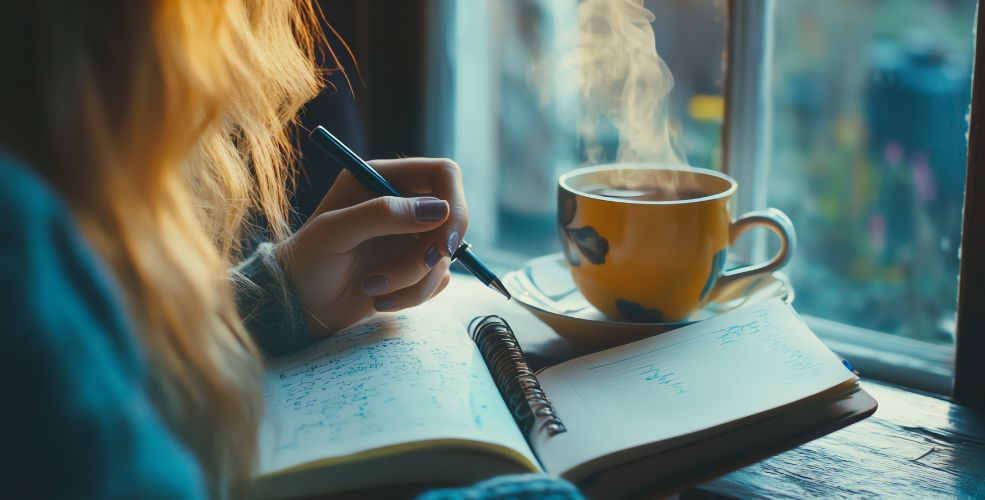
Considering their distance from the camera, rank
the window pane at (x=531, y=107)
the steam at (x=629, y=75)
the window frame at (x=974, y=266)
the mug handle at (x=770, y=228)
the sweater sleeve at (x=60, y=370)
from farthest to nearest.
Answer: the window pane at (x=531, y=107) < the steam at (x=629, y=75) < the mug handle at (x=770, y=228) < the window frame at (x=974, y=266) < the sweater sleeve at (x=60, y=370)

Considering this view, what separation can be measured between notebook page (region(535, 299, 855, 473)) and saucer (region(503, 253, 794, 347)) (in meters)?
0.03

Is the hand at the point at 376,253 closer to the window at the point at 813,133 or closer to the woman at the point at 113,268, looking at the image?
the woman at the point at 113,268

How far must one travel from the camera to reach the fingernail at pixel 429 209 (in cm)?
72

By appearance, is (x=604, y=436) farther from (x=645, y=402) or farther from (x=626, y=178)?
(x=626, y=178)

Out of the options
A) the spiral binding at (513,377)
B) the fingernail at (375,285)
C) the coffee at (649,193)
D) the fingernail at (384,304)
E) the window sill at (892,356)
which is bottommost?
the window sill at (892,356)

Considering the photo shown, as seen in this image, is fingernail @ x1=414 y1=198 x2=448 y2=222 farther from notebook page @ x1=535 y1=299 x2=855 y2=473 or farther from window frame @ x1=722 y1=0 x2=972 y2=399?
window frame @ x1=722 y1=0 x2=972 y2=399

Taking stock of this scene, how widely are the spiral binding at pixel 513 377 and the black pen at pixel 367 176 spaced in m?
0.04

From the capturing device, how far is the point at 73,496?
34 centimetres

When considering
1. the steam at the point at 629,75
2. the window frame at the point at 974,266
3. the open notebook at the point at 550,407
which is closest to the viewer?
the open notebook at the point at 550,407

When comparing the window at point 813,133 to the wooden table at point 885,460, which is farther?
the window at point 813,133

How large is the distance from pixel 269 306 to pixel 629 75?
48 centimetres

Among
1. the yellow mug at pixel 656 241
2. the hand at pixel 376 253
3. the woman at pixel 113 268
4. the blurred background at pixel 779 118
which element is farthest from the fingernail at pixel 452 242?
the blurred background at pixel 779 118

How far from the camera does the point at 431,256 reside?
2.48 feet

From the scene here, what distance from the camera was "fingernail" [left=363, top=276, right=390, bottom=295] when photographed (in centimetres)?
75
